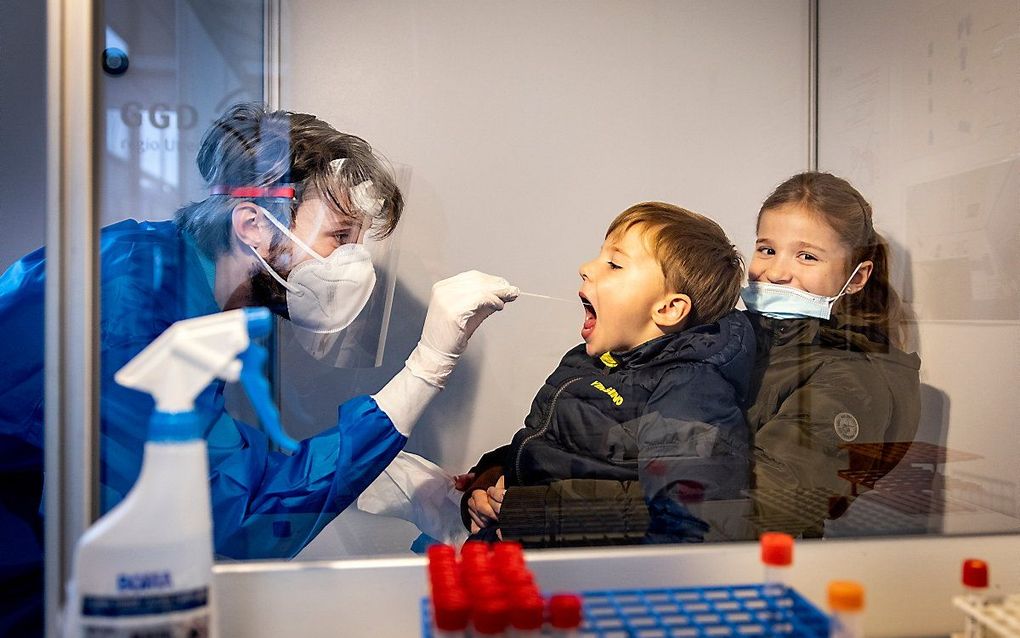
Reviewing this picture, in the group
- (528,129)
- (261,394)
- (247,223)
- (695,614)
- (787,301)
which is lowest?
(695,614)

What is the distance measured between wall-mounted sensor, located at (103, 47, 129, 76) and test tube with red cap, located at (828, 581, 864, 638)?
0.98 meters

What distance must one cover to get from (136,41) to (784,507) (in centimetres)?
108

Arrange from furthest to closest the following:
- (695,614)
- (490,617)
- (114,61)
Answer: (114,61) < (695,614) < (490,617)

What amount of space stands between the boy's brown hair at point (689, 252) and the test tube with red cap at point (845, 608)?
50cm

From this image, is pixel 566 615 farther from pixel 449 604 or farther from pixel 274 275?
pixel 274 275

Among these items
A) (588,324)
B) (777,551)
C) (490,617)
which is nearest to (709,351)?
(588,324)

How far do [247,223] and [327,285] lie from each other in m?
0.14

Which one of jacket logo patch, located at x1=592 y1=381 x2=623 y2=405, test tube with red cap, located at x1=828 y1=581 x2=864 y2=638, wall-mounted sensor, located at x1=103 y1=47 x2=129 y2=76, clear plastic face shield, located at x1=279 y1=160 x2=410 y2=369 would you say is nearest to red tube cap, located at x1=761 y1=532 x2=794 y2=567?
test tube with red cap, located at x1=828 y1=581 x2=864 y2=638

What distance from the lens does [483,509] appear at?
3.64ft

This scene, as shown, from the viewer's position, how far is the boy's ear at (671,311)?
1159 mm

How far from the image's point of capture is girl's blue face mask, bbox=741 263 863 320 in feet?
3.93

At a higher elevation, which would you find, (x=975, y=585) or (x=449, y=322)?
(x=449, y=322)

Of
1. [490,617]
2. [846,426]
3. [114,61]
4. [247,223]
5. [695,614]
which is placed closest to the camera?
[490,617]

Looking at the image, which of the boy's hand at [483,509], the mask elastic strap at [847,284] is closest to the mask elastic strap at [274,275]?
the boy's hand at [483,509]
